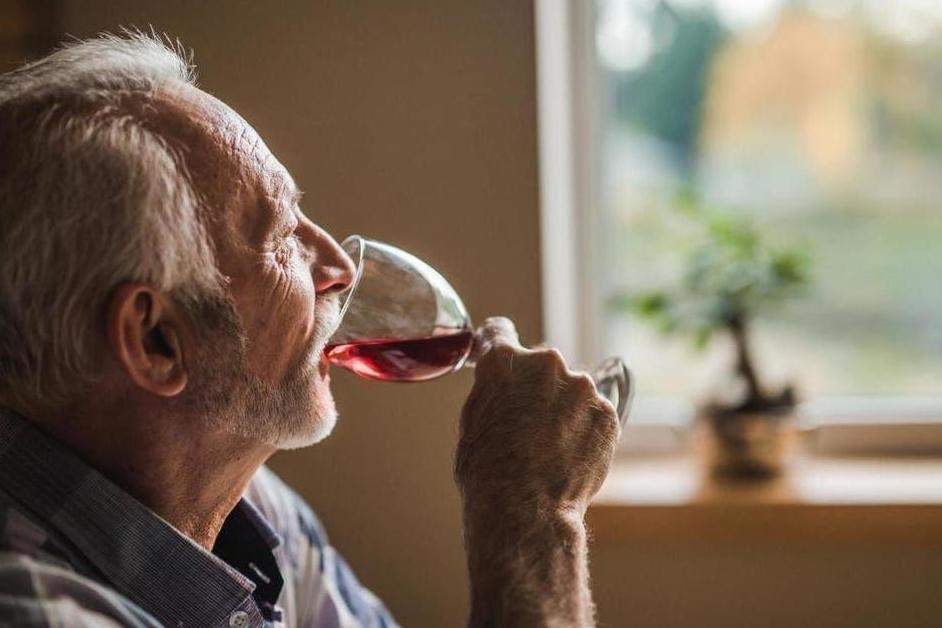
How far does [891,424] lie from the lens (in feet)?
6.52

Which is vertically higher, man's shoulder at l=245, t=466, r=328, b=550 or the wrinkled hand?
the wrinkled hand

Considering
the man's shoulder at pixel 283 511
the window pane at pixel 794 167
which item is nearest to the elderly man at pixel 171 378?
the man's shoulder at pixel 283 511

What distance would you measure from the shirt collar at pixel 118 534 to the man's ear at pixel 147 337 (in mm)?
102

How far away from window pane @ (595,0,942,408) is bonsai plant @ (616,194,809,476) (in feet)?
0.35

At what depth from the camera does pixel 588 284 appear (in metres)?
2.07

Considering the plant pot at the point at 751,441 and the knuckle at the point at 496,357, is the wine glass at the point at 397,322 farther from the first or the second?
the plant pot at the point at 751,441

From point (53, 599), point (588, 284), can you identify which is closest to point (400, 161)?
point (588, 284)

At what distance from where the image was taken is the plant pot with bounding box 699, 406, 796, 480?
1.80 meters

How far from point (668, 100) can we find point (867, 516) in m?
0.82

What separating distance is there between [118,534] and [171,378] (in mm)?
151

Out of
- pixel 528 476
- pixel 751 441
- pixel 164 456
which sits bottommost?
pixel 164 456

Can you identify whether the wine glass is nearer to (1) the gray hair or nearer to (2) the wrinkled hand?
(2) the wrinkled hand

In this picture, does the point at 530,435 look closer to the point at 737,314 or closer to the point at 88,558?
the point at 88,558

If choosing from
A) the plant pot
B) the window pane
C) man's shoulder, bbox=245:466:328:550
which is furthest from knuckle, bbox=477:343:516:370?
the window pane
